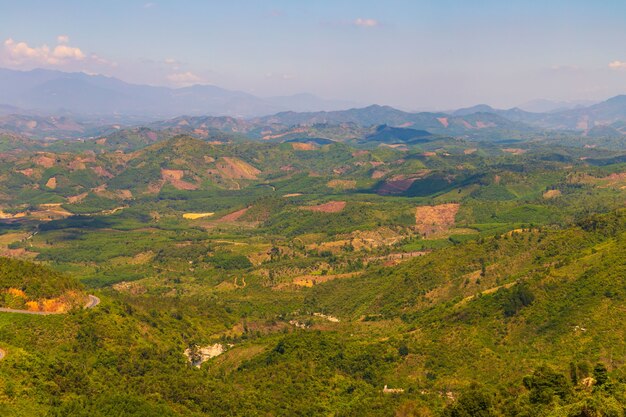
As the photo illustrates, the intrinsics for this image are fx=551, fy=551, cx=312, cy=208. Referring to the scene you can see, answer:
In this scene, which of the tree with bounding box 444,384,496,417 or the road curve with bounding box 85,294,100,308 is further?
the road curve with bounding box 85,294,100,308

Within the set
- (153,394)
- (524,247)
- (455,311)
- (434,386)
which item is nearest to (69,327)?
(153,394)

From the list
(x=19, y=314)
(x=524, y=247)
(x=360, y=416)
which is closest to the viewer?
(x=360, y=416)

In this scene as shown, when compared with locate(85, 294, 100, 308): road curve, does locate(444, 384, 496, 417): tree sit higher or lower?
higher

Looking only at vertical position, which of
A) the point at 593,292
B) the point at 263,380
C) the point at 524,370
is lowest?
the point at 263,380

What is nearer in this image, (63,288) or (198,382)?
(198,382)

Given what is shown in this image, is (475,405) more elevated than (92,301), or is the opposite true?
(475,405)

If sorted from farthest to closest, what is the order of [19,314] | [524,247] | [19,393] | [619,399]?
[524,247]
[19,314]
[19,393]
[619,399]

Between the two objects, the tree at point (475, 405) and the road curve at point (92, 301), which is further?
the road curve at point (92, 301)

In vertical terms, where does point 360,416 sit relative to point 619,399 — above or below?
below

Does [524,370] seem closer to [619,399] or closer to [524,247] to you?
[619,399]

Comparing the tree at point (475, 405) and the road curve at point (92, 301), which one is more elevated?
the tree at point (475, 405)

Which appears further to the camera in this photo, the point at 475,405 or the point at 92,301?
the point at 92,301
